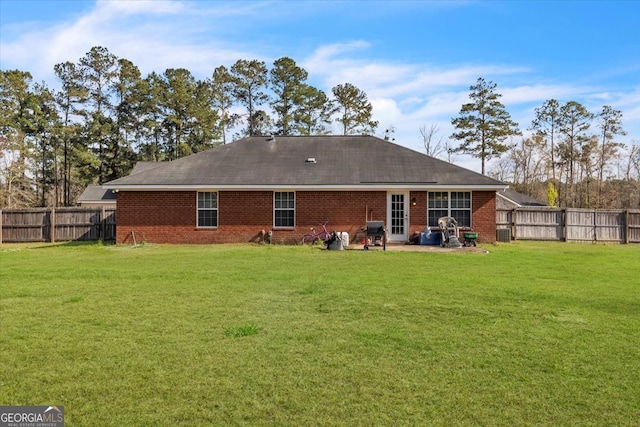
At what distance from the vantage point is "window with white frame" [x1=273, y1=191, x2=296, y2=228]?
1889cm

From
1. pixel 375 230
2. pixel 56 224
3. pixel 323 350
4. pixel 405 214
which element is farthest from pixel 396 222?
pixel 56 224

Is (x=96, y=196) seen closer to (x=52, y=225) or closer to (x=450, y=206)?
(x=52, y=225)

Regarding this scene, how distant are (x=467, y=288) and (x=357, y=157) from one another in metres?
13.1

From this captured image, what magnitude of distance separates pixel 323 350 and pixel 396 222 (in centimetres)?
1449

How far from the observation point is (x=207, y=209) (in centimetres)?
1897

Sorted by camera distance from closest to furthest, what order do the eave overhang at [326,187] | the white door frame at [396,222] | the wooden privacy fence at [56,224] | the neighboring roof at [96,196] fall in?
the eave overhang at [326,187] < the white door frame at [396,222] < the wooden privacy fence at [56,224] < the neighboring roof at [96,196]

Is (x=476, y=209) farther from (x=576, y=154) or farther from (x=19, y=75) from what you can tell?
(x=19, y=75)

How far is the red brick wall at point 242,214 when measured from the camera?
1864cm

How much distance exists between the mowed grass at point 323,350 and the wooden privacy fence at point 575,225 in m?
13.0

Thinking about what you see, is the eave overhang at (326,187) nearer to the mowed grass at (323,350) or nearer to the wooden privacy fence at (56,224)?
the wooden privacy fence at (56,224)

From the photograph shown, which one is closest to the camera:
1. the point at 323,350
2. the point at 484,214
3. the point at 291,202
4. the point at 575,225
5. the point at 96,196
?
the point at 323,350

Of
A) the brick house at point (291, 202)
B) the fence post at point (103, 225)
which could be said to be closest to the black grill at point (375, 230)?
the brick house at point (291, 202)

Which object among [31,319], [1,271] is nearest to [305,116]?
[1,271]

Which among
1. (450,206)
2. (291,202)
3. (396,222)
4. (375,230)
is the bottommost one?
(375,230)
